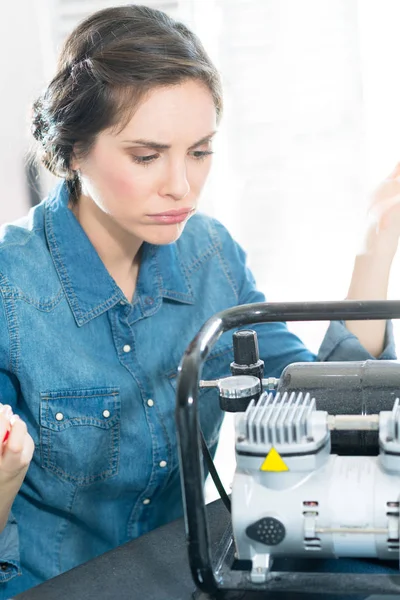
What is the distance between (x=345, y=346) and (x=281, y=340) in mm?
133

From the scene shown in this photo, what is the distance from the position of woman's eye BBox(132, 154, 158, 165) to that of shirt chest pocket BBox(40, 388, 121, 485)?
1.10 feet

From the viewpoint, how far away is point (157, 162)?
1.12m

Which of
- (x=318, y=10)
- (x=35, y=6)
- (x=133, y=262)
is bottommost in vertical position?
(x=133, y=262)

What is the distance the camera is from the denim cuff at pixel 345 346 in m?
1.22

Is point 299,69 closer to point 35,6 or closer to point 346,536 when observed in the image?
point 35,6

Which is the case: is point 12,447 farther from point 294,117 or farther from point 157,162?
point 294,117

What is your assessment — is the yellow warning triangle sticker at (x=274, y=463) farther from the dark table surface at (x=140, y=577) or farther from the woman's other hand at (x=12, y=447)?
the woman's other hand at (x=12, y=447)

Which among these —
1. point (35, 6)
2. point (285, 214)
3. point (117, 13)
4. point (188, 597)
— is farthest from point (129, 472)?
point (35, 6)

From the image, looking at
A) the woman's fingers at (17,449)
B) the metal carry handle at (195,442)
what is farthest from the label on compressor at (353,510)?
the woman's fingers at (17,449)

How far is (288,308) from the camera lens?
0.86 m

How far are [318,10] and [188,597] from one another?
4.19 ft

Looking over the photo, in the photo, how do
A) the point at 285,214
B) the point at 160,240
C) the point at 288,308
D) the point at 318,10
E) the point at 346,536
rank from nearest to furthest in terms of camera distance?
the point at 346,536, the point at 288,308, the point at 160,240, the point at 318,10, the point at 285,214

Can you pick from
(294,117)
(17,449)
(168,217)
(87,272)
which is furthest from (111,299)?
(294,117)

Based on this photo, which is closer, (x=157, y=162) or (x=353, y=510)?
(x=353, y=510)
